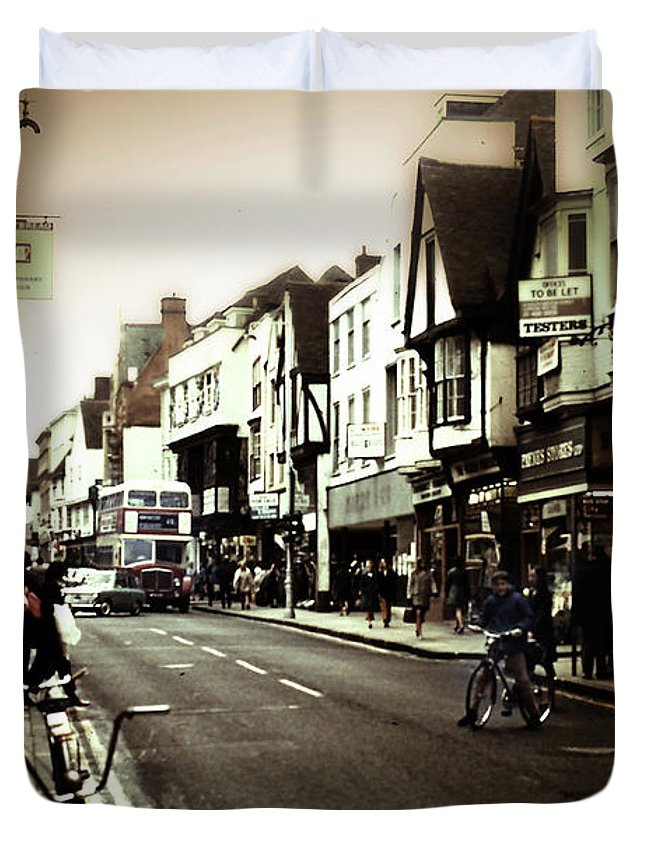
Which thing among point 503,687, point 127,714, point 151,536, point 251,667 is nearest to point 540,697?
point 503,687

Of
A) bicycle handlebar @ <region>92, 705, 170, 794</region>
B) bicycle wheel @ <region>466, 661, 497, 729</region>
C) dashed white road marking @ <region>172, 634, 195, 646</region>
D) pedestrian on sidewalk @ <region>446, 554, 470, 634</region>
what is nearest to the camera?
bicycle handlebar @ <region>92, 705, 170, 794</region>

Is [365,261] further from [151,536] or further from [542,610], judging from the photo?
[542,610]

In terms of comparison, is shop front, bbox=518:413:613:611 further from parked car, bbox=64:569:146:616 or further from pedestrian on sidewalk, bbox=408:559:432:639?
parked car, bbox=64:569:146:616

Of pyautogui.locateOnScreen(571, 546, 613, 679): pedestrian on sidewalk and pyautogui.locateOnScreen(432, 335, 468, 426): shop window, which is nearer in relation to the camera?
pyautogui.locateOnScreen(571, 546, 613, 679): pedestrian on sidewalk

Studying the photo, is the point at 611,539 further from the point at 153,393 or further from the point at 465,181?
the point at 153,393

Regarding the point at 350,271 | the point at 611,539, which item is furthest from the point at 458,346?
the point at 611,539

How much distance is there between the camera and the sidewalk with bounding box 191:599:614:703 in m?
9.50

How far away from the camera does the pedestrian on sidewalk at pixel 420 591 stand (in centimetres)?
973

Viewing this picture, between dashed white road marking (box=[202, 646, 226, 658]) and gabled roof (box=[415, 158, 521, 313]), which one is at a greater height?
gabled roof (box=[415, 158, 521, 313])

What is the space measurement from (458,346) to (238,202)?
1.49 meters

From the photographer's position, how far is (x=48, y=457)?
9648 millimetres

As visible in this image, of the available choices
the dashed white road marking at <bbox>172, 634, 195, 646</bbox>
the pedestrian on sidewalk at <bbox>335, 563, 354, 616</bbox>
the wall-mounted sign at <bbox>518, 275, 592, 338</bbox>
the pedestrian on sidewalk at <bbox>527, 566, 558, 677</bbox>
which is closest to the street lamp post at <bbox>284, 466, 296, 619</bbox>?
the pedestrian on sidewalk at <bbox>335, 563, 354, 616</bbox>

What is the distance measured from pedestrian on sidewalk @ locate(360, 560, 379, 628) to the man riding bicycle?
2.02 feet

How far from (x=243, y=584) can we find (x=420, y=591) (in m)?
1.05
